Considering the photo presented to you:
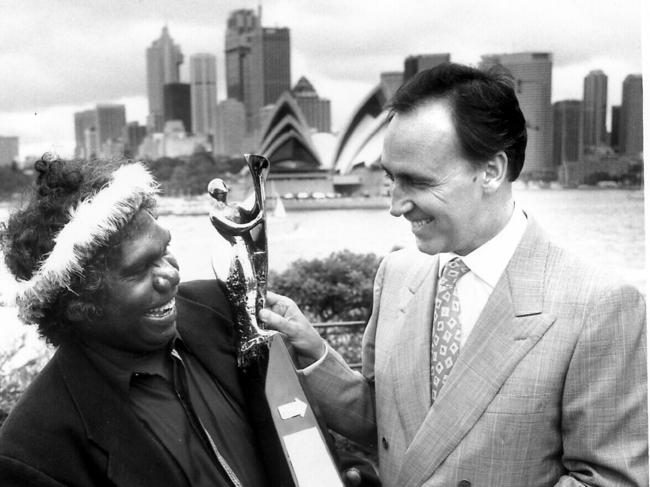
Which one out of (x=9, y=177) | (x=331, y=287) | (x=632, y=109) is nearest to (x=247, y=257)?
(x=632, y=109)

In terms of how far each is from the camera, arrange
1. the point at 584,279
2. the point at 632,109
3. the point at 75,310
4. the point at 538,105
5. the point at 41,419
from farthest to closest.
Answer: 1. the point at 538,105
2. the point at 632,109
3. the point at 584,279
4. the point at 75,310
5. the point at 41,419

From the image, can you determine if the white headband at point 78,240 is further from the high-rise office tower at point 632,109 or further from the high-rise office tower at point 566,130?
the high-rise office tower at point 566,130

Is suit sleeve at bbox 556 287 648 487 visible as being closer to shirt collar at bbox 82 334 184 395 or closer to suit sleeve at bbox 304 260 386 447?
suit sleeve at bbox 304 260 386 447

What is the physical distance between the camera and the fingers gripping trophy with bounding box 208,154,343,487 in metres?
2.05

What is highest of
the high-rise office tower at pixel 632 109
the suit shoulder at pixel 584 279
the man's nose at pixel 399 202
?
the high-rise office tower at pixel 632 109

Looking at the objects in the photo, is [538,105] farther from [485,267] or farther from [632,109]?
[485,267]

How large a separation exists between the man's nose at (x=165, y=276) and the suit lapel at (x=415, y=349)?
75cm

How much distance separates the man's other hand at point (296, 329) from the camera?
229 centimetres

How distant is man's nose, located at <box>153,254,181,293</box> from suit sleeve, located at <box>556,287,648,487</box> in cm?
109

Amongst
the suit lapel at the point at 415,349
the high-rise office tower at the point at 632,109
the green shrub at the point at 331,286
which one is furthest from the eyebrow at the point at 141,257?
the green shrub at the point at 331,286

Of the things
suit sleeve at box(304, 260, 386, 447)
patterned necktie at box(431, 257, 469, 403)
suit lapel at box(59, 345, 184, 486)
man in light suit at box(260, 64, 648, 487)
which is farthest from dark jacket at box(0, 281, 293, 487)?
patterned necktie at box(431, 257, 469, 403)

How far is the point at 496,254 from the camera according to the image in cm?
212

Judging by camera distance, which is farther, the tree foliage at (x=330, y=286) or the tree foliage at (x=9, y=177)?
the tree foliage at (x=330, y=286)

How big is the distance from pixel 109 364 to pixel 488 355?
1.05 m
